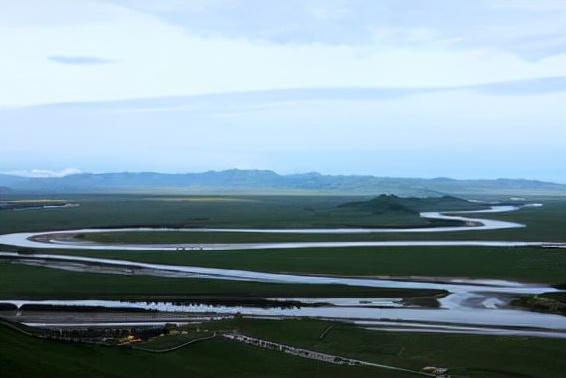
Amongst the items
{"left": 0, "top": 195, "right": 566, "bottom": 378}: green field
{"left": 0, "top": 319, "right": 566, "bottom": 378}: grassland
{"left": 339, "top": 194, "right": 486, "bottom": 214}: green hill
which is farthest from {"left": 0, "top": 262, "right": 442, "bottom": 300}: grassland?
{"left": 339, "top": 194, "right": 486, "bottom": 214}: green hill

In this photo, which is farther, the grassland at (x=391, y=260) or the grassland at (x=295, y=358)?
the grassland at (x=391, y=260)

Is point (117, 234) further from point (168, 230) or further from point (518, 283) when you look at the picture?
point (518, 283)

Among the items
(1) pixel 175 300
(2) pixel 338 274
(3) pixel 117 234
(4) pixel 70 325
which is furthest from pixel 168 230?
(4) pixel 70 325

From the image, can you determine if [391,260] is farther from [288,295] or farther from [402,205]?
[402,205]

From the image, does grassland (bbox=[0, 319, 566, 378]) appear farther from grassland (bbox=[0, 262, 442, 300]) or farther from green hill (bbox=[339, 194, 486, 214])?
green hill (bbox=[339, 194, 486, 214])

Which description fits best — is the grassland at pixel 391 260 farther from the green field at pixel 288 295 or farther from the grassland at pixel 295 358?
the grassland at pixel 295 358

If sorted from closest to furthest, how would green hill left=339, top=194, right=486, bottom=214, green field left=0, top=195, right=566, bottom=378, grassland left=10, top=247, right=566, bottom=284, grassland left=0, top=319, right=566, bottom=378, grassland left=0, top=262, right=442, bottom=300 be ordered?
grassland left=0, top=319, right=566, bottom=378 < green field left=0, top=195, right=566, bottom=378 < grassland left=0, top=262, right=442, bottom=300 < grassland left=10, top=247, right=566, bottom=284 < green hill left=339, top=194, right=486, bottom=214

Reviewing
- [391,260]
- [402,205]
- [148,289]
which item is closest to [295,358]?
[148,289]

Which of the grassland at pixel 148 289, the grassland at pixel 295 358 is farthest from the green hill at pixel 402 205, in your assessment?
the grassland at pixel 295 358

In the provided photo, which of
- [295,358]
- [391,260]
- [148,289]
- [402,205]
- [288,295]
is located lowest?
[295,358]

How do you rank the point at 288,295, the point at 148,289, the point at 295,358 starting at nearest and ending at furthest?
the point at 295,358, the point at 288,295, the point at 148,289

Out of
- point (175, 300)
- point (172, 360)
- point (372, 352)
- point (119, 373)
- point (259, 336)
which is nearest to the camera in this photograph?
point (119, 373)
